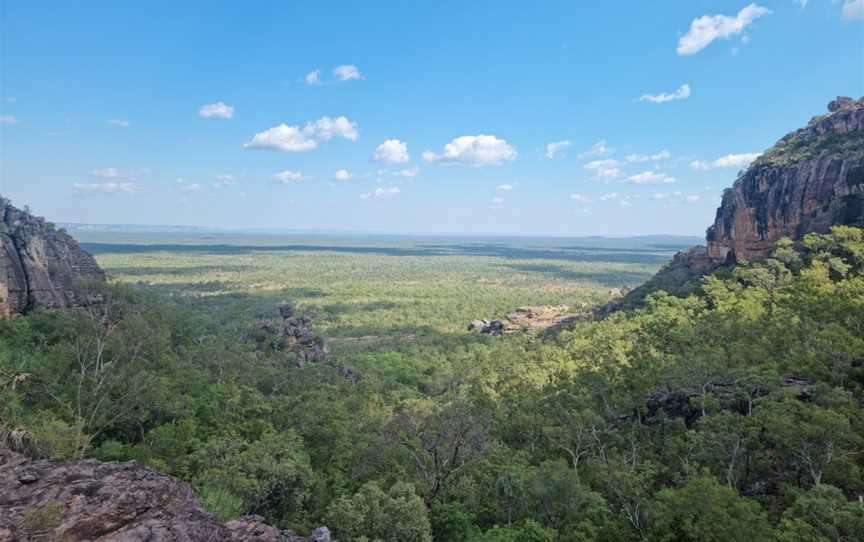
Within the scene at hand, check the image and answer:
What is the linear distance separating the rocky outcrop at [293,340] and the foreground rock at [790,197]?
4446 cm

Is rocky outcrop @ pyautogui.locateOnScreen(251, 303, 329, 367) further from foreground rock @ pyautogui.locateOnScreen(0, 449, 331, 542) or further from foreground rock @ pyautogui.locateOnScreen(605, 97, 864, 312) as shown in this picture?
foreground rock @ pyautogui.locateOnScreen(605, 97, 864, 312)

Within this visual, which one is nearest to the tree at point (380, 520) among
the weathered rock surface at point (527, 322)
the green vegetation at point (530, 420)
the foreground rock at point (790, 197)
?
the green vegetation at point (530, 420)

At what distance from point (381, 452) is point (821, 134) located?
7541 centimetres

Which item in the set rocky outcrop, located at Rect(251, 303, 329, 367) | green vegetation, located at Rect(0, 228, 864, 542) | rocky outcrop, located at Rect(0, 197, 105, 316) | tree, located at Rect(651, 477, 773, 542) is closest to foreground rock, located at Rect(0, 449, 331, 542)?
green vegetation, located at Rect(0, 228, 864, 542)

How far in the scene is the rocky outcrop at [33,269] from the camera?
4100 centimetres

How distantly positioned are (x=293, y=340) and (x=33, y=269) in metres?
26.8

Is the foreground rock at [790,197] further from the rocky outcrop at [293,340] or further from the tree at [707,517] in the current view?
the tree at [707,517]

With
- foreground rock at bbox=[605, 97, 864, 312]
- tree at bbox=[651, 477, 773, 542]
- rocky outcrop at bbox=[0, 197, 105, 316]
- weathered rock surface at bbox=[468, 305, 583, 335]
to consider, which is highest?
foreground rock at bbox=[605, 97, 864, 312]

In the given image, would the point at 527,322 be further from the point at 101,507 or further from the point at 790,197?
the point at 101,507

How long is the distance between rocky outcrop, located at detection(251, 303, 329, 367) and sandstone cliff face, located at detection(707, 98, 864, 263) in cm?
5607

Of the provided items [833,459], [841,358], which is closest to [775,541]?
[833,459]

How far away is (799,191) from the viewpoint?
191 feet

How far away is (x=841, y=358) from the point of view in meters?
29.7

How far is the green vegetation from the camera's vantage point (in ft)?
67.8
